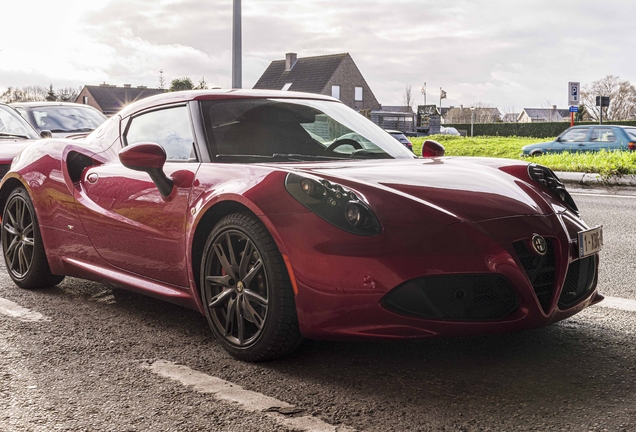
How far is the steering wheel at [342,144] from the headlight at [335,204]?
2.90 feet

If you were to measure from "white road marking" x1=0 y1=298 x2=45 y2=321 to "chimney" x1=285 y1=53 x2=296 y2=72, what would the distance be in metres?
65.8

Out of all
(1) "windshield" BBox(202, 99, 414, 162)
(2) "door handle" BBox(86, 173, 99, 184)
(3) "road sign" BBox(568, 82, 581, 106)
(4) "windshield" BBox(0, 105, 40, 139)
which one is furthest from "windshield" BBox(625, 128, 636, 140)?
(2) "door handle" BBox(86, 173, 99, 184)

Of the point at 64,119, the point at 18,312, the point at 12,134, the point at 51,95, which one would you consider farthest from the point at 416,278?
the point at 51,95

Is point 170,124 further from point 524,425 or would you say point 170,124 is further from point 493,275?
point 524,425

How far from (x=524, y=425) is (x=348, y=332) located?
2.53 ft

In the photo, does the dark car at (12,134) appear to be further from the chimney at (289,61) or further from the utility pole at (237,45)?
the chimney at (289,61)

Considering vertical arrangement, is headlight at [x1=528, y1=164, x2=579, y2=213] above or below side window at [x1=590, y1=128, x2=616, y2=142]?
below

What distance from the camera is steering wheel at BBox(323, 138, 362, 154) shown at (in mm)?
4176

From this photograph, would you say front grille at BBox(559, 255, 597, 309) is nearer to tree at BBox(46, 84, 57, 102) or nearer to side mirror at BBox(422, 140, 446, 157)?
side mirror at BBox(422, 140, 446, 157)

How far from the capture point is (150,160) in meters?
3.77

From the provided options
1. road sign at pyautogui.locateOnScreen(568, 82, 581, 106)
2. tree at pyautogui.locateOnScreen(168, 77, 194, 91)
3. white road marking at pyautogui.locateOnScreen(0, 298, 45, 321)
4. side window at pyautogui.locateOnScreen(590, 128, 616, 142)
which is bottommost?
white road marking at pyautogui.locateOnScreen(0, 298, 45, 321)

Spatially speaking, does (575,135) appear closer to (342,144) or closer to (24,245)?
(342,144)

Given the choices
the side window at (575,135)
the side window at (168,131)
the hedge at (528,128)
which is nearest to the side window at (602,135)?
the side window at (575,135)

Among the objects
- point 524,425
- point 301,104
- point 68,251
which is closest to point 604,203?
point 301,104
